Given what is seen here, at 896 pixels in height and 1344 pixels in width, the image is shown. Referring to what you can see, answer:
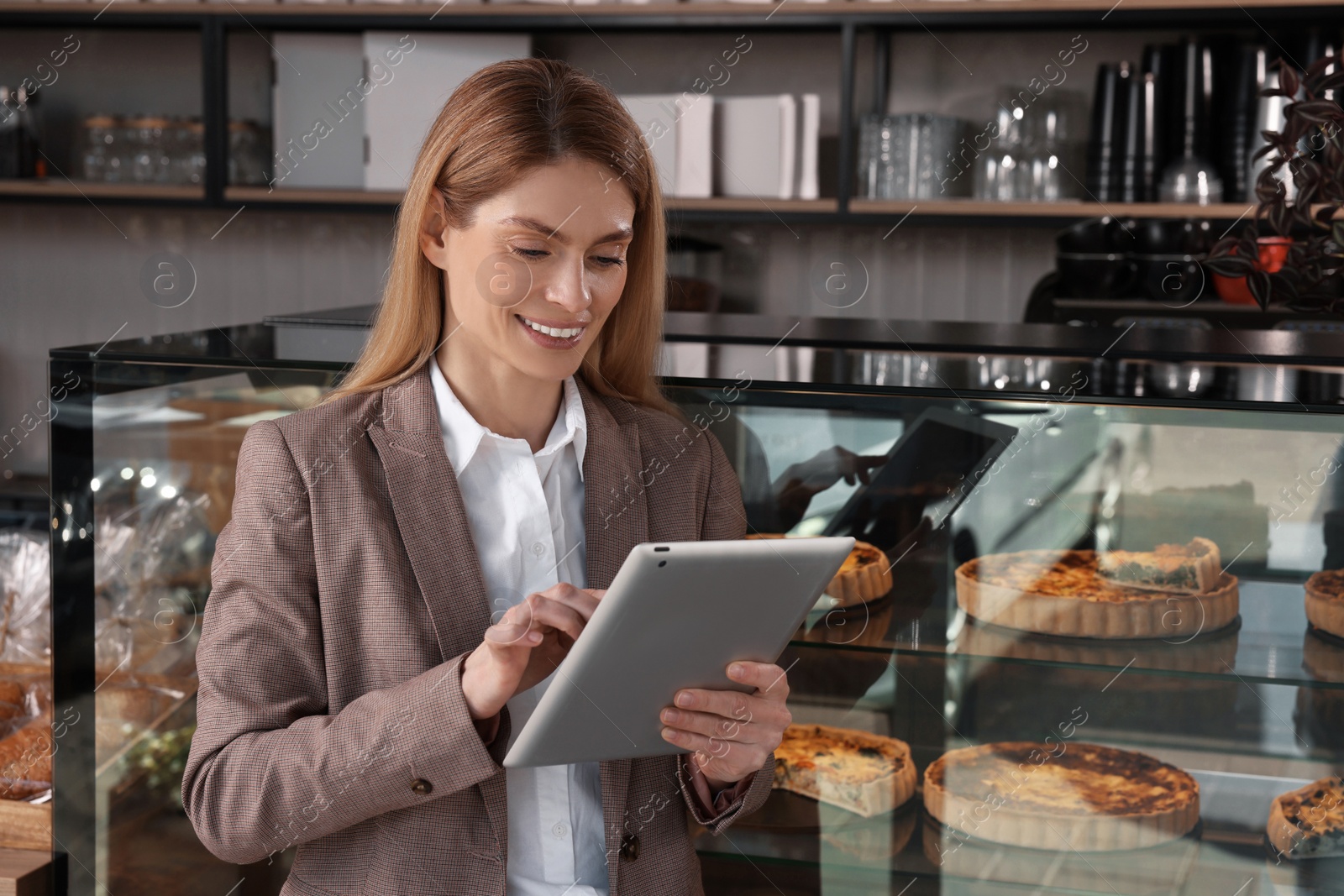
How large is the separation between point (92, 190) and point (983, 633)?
112 inches

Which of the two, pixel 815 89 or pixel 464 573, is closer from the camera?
pixel 464 573

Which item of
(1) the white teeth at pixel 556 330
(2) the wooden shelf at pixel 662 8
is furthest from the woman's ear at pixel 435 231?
(2) the wooden shelf at pixel 662 8

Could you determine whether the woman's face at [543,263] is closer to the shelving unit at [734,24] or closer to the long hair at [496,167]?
the long hair at [496,167]

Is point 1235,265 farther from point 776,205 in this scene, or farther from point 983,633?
point 776,205

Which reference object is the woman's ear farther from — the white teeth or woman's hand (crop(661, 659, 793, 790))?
woman's hand (crop(661, 659, 793, 790))

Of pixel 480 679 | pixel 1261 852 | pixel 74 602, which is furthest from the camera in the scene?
pixel 74 602

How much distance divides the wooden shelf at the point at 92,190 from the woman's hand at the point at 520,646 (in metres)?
2.55

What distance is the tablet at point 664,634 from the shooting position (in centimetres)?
75

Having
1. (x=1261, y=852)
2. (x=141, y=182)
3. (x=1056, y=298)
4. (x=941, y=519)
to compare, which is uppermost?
(x=141, y=182)

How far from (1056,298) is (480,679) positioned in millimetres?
2001

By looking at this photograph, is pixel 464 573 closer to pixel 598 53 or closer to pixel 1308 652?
pixel 1308 652

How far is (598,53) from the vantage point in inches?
118

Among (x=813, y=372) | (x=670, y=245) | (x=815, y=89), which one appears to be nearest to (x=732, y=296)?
(x=670, y=245)

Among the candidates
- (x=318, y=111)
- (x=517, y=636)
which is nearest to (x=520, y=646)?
(x=517, y=636)
